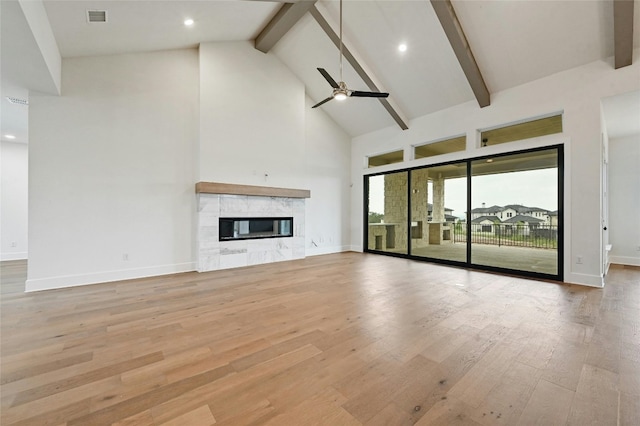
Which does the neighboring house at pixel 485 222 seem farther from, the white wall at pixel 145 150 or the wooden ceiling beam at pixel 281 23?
the wooden ceiling beam at pixel 281 23

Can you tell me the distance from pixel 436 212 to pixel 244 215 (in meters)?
5.30

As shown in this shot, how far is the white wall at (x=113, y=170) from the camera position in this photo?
4.02 metres

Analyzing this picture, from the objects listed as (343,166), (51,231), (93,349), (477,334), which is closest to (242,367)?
(93,349)

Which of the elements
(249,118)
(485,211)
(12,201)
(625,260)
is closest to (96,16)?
(249,118)

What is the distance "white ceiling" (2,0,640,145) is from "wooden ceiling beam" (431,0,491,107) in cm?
14

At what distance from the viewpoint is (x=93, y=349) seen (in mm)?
2215

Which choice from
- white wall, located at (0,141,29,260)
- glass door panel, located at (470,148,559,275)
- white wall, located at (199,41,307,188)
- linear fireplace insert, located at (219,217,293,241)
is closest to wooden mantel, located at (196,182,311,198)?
white wall, located at (199,41,307,188)

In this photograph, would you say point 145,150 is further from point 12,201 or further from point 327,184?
point 12,201

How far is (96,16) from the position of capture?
3.54 meters

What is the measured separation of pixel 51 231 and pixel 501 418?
5777 mm

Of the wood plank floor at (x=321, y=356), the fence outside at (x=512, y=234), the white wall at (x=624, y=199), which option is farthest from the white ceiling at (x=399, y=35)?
the wood plank floor at (x=321, y=356)

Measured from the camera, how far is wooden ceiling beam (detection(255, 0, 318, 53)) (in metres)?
4.64

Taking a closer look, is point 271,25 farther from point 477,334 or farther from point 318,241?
point 477,334

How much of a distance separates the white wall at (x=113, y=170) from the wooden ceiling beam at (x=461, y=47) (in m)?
4.54
